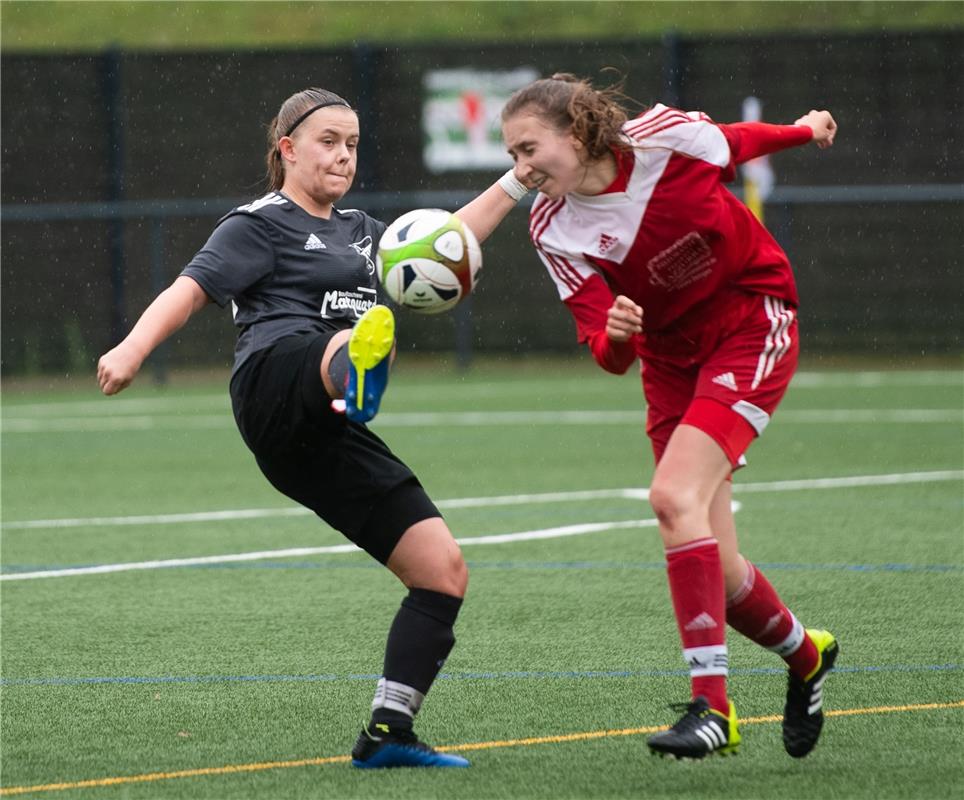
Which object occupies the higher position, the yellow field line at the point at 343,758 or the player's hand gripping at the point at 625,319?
the player's hand gripping at the point at 625,319

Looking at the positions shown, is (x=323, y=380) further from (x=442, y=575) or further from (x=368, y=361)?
(x=442, y=575)

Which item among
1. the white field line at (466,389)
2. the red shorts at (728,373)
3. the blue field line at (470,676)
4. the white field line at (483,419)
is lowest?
the white field line at (466,389)

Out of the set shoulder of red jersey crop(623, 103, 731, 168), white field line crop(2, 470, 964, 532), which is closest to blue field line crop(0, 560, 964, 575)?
white field line crop(2, 470, 964, 532)

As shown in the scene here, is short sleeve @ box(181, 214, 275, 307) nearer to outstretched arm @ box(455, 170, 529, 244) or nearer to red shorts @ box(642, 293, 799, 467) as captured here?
outstretched arm @ box(455, 170, 529, 244)

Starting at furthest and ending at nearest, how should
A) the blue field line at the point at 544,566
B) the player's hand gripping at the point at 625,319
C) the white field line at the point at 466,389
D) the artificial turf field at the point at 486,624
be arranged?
the white field line at the point at 466,389, the blue field line at the point at 544,566, the artificial turf field at the point at 486,624, the player's hand gripping at the point at 625,319

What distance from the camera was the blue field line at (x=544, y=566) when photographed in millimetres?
8320

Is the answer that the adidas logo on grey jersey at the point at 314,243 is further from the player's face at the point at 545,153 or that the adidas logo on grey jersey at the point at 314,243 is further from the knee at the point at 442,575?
the knee at the point at 442,575

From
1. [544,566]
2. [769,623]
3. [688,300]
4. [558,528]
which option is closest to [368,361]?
[688,300]

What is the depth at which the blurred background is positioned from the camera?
885 inches

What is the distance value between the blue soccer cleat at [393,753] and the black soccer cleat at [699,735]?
2.08ft

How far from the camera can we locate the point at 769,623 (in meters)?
5.25

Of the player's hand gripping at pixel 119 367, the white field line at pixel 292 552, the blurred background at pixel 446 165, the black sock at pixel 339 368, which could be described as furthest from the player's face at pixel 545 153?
the blurred background at pixel 446 165

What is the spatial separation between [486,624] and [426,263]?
246cm

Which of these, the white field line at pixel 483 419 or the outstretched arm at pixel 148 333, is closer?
the outstretched arm at pixel 148 333
